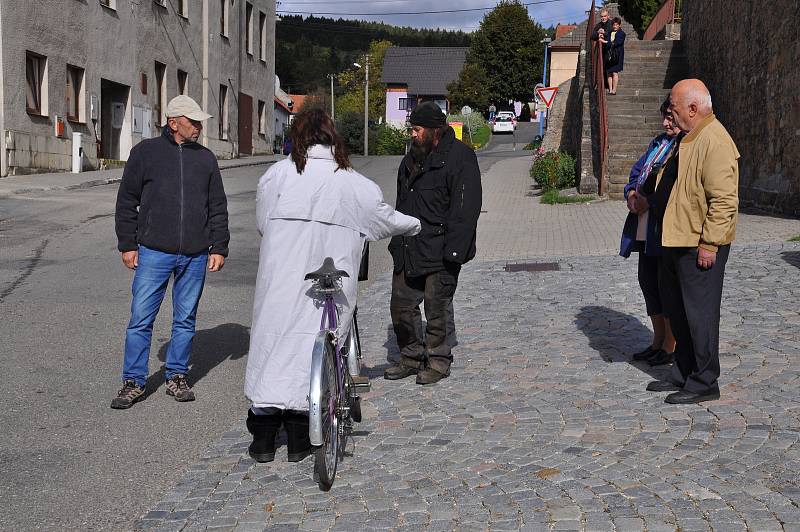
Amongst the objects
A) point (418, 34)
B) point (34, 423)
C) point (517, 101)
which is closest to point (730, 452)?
point (34, 423)

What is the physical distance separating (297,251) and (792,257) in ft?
25.3

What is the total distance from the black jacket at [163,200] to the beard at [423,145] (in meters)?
1.40

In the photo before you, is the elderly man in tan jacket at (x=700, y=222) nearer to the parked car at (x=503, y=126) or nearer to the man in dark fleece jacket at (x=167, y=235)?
the man in dark fleece jacket at (x=167, y=235)

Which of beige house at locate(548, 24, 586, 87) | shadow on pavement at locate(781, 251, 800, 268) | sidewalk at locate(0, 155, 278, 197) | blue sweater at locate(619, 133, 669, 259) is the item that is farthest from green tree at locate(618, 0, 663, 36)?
blue sweater at locate(619, 133, 669, 259)

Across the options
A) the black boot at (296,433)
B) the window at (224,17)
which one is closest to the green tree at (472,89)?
the window at (224,17)

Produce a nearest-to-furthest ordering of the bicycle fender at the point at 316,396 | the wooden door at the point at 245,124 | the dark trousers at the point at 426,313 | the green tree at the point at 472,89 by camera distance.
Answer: the bicycle fender at the point at 316,396
the dark trousers at the point at 426,313
the wooden door at the point at 245,124
the green tree at the point at 472,89

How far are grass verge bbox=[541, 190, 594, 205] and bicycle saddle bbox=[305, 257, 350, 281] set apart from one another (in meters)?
14.5

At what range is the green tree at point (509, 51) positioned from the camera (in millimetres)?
85188

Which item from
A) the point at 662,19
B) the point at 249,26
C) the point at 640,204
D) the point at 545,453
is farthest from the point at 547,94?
the point at 545,453

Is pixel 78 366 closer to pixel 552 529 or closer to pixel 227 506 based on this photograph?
pixel 227 506

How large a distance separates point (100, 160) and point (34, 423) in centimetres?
2276

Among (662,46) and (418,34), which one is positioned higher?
(418,34)

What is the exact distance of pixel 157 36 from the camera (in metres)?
30.4

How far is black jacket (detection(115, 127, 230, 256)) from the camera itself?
5.87 metres
